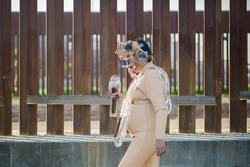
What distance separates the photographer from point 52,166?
410cm

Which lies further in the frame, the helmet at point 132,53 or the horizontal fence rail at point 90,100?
the horizontal fence rail at point 90,100

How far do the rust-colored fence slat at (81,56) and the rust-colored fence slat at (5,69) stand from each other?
0.91 m

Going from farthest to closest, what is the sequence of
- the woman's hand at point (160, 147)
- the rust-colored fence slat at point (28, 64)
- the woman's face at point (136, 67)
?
the rust-colored fence slat at point (28, 64), the woman's face at point (136, 67), the woman's hand at point (160, 147)

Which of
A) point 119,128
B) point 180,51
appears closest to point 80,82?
point 180,51

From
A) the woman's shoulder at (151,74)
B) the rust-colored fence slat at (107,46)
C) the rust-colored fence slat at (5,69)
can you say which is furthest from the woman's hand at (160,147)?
Result: the rust-colored fence slat at (5,69)

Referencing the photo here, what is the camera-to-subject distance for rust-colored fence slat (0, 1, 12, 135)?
15.5 ft

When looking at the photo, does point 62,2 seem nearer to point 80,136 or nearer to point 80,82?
point 80,82

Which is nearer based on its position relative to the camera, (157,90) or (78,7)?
(157,90)

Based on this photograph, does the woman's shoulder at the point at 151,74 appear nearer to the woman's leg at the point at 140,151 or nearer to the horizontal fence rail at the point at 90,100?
the woman's leg at the point at 140,151

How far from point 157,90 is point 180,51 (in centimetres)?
263

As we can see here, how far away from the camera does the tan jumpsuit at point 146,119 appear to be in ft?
7.41

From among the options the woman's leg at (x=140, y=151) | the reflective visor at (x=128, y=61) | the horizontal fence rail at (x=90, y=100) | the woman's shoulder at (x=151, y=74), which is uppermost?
the reflective visor at (x=128, y=61)

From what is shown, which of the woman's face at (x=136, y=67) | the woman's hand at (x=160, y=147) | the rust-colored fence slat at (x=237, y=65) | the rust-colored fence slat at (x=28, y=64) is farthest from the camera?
the rust-colored fence slat at (x=237, y=65)

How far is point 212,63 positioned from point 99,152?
6.57 ft
